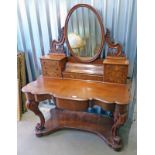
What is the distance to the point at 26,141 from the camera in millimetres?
1948

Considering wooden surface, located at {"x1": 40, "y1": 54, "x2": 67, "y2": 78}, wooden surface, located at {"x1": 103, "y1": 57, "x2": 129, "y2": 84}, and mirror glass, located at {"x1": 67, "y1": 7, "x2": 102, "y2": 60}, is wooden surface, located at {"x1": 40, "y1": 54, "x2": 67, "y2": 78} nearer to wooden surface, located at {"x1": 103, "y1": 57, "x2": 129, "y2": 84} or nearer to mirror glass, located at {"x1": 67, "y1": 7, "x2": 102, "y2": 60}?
mirror glass, located at {"x1": 67, "y1": 7, "x2": 102, "y2": 60}

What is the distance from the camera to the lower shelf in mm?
1955

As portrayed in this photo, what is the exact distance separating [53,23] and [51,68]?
514 mm

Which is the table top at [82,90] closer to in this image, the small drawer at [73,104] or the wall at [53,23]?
the small drawer at [73,104]

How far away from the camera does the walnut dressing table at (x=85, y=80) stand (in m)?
1.56

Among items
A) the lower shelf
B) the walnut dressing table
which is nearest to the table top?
the walnut dressing table

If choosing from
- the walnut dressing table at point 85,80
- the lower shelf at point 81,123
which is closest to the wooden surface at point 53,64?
the walnut dressing table at point 85,80

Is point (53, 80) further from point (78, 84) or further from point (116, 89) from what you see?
point (116, 89)

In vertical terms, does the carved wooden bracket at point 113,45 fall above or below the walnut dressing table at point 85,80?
above

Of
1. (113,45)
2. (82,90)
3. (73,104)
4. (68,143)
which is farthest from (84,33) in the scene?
(68,143)

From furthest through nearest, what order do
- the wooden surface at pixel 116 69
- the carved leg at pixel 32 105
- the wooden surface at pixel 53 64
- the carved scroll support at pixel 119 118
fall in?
the wooden surface at pixel 53 64 → the carved leg at pixel 32 105 → the wooden surface at pixel 116 69 → the carved scroll support at pixel 119 118
